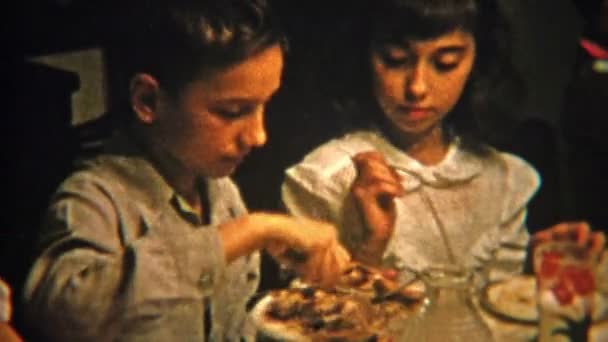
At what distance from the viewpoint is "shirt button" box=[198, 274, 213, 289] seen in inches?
65.6

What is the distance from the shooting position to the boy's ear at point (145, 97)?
5.62ft

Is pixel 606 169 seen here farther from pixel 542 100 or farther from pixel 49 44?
pixel 49 44

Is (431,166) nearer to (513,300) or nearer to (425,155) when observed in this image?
(425,155)

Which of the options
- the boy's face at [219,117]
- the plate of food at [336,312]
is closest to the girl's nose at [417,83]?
the boy's face at [219,117]

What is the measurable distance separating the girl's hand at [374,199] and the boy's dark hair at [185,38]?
1.17ft

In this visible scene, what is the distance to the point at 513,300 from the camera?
1.67 metres

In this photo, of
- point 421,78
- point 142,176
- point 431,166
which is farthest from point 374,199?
point 142,176

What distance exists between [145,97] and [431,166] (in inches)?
25.4

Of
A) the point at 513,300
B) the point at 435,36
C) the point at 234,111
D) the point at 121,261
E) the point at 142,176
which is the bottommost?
the point at 513,300

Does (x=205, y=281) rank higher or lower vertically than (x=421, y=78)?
lower

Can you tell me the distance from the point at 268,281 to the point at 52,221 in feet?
1.47

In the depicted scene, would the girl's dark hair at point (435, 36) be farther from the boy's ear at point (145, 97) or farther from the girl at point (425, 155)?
the boy's ear at point (145, 97)

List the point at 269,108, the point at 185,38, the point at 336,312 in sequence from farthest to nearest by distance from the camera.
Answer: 1. the point at 269,108
2. the point at 185,38
3. the point at 336,312

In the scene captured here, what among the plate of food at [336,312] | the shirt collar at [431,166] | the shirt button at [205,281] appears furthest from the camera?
the shirt collar at [431,166]
